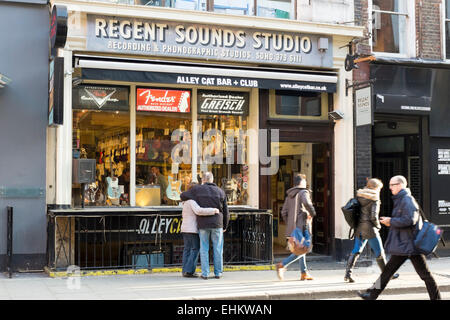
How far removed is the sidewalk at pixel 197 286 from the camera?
30.2ft

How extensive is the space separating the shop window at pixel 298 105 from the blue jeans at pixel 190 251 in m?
3.48

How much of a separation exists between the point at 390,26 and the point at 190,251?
287 inches

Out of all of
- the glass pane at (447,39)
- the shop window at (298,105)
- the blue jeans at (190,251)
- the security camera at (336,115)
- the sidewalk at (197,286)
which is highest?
the glass pane at (447,39)

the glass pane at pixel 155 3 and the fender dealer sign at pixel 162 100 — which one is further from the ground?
the glass pane at pixel 155 3

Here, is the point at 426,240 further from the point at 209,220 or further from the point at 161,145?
the point at 161,145

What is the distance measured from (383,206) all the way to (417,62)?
401 cm

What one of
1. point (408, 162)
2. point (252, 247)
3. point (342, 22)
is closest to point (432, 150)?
point (408, 162)

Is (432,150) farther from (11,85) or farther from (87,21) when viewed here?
(11,85)

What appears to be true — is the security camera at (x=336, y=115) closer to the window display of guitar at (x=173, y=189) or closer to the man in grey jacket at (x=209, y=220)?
the window display of guitar at (x=173, y=189)

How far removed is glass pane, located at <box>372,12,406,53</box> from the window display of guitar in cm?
546

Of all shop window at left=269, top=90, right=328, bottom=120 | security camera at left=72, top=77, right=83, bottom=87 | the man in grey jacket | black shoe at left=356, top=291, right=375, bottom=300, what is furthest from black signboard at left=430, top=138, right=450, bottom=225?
security camera at left=72, top=77, right=83, bottom=87

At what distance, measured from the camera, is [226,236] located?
12.6 meters

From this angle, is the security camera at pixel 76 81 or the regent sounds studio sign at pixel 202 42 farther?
the regent sounds studio sign at pixel 202 42

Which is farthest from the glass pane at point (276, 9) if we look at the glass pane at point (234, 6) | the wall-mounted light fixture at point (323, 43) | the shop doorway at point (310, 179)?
the shop doorway at point (310, 179)
